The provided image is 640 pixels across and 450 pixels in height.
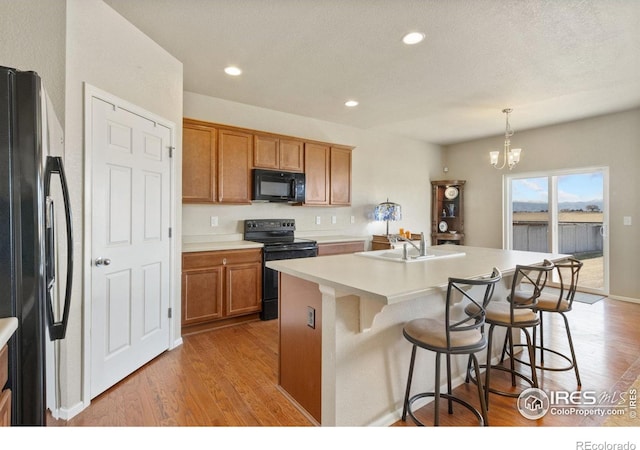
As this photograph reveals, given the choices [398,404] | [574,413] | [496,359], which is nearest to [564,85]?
[496,359]

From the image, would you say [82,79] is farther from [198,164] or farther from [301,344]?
[301,344]

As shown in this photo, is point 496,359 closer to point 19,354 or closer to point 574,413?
point 574,413

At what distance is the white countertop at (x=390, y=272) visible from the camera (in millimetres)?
1446

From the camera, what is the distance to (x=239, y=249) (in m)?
3.41

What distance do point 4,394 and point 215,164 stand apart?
2.88 m

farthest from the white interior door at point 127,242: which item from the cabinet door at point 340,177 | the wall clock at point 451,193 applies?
the wall clock at point 451,193

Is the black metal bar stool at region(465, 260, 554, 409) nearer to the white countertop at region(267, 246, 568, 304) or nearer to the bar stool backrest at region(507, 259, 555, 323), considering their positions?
the bar stool backrest at region(507, 259, 555, 323)

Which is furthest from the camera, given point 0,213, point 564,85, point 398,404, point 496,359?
point 564,85

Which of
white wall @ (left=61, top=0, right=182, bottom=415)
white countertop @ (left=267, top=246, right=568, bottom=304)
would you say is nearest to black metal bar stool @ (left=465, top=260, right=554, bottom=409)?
white countertop @ (left=267, top=246, right=568, bottom=304)

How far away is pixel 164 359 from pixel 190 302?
23.6 inches

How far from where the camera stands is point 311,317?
184cm

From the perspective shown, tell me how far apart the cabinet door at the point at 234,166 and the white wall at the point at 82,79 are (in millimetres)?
1158

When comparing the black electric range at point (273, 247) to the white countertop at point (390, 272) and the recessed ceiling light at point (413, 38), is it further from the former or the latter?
the recessed ceiling light at point (413, 38)

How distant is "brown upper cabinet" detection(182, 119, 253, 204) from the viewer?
3.37m
